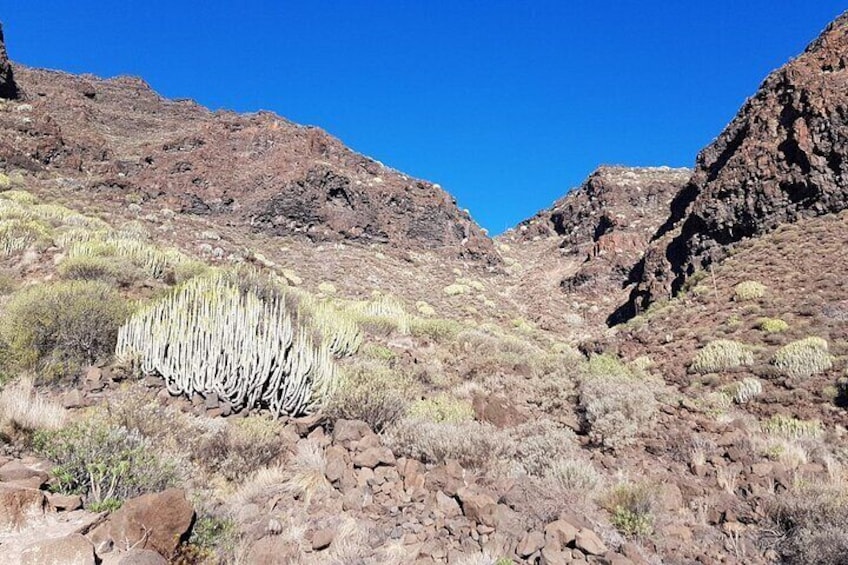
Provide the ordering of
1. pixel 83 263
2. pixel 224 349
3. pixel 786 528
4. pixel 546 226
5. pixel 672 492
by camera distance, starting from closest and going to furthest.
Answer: pixel 786 528, pixel 672 492, pixel 224 349, pixel 83 263, pixel 546 226

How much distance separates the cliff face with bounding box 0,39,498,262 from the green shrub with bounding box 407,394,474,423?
Result: 2397 cm

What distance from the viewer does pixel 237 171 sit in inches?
1267

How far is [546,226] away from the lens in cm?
5212

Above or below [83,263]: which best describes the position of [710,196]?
above

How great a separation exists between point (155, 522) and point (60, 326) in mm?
4230

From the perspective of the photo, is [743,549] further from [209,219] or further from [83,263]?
[209,219]

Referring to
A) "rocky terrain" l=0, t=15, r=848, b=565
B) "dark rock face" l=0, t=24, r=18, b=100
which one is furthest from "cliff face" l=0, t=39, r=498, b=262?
"rocky terrain" l=0, t=15, r=848, b=565

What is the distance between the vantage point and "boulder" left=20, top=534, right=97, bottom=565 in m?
2.11

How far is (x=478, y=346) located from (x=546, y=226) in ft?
146

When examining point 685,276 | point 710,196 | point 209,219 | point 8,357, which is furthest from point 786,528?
point 209,219

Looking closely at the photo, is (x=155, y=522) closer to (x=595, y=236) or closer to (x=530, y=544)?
(x=530, y=544)

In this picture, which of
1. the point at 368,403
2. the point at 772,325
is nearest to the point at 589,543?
the point at 368,403

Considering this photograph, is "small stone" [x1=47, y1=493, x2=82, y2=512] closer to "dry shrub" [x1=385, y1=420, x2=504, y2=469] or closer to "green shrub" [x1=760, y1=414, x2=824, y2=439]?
"dry shrub" [x1=385, y1=420, x2=504, y2=469]

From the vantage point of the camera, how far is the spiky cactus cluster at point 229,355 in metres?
5.39
